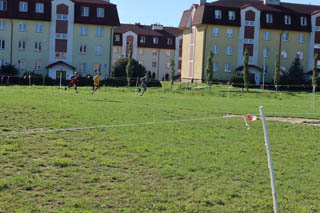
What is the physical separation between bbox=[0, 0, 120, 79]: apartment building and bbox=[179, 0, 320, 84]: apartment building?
13.4 meters

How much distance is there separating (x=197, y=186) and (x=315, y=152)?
5371 millimetres

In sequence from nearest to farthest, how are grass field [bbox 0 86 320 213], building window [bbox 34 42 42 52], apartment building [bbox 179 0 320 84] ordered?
grass field [bbox 0 86 320 213], building window [bbox 34 42 42 52], apartment building [bbox 179 0 320 84]

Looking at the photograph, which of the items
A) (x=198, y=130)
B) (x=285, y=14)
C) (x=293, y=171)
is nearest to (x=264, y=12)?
(x=285, y=14)

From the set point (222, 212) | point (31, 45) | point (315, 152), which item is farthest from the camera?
point (31, 45)

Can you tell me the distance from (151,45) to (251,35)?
2686 cm

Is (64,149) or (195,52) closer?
(64,149)

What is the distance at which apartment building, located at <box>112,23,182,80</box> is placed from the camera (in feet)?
299

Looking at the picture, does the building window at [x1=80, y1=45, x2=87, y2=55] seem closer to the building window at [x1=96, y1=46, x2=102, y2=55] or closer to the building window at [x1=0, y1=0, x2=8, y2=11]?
the building window at [x1=96, y1=46, x2=102, y2=55]

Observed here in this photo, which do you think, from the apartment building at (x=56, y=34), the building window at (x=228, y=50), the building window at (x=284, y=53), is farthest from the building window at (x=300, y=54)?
the apartment building at (x=56, y=34)

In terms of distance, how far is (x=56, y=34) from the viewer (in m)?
65.8

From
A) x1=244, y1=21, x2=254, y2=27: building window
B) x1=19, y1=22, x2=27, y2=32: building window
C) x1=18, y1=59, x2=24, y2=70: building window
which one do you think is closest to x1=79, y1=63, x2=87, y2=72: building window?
x1=18, y1=59, x2=24, y2=70: building window

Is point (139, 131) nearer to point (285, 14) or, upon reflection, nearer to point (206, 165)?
point (206, 165)

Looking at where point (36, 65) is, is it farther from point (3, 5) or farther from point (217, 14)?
point (217, 14)

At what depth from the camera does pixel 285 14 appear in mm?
72125
